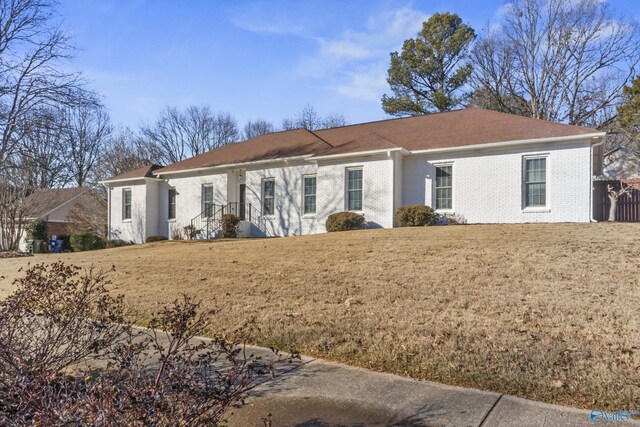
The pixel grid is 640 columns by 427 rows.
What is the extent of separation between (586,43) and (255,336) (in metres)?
33.5

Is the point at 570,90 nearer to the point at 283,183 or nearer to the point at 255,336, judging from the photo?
the point at 283,183

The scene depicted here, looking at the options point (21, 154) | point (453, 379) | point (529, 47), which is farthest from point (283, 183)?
point (529, 47)

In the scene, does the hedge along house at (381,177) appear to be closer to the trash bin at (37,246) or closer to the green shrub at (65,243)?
the trash bin at (37,246)

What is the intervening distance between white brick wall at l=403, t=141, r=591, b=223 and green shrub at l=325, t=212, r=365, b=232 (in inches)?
82.0

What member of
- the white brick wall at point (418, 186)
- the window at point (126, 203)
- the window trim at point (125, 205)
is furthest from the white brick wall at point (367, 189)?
the window at point (126, 203)

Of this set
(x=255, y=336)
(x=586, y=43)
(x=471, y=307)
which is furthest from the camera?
(x=586, y=43)

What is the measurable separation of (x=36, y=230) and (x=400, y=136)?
72.8ft

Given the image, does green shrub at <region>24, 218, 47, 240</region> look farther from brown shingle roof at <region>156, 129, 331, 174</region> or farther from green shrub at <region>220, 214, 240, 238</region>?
green shrub at <region>220, 214, 240, 238</region>

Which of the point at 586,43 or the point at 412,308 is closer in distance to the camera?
the point at 412,308

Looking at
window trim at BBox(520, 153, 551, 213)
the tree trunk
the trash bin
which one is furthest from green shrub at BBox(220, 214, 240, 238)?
the tree trunk

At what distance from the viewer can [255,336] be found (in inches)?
251

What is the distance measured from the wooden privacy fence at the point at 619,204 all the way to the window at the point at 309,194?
12850 millimetres

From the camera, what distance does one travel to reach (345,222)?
694 inches

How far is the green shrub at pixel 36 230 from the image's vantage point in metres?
27.4
